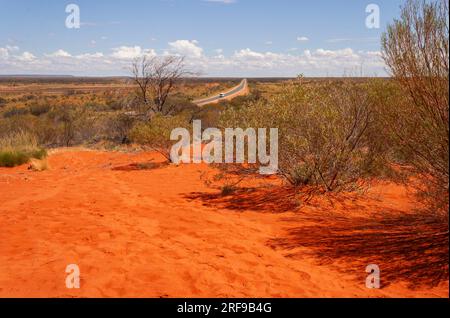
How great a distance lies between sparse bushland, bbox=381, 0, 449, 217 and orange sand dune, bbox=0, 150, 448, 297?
5.16 ft

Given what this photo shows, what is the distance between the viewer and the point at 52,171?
1378cm

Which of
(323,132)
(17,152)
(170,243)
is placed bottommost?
(170,243)

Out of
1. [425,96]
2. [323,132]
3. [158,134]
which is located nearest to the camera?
→ [425,96]

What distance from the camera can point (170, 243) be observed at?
6.30 m

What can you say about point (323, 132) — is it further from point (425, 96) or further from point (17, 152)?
point (17, 152)

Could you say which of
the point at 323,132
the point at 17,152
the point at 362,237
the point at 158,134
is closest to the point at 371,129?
the point at 323,132

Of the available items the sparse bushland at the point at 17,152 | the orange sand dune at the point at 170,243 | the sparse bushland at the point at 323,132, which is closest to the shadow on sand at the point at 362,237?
the orange sand dune at the point at 170,243

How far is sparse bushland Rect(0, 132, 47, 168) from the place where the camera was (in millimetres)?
14625

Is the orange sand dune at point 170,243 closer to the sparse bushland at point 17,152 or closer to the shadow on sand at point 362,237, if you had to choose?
the shadow on sand at point 362,237

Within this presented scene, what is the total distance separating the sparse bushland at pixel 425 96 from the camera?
5324mm

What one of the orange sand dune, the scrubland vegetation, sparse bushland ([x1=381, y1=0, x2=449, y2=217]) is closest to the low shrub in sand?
the scrubland vegetation

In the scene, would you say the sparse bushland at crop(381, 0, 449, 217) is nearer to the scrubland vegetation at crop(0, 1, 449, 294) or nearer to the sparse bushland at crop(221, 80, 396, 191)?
the scrubland vegetation at crop(0, 1, 449, 294)

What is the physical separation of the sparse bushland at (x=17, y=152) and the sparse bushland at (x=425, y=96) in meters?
13.0

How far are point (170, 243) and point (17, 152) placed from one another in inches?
440
